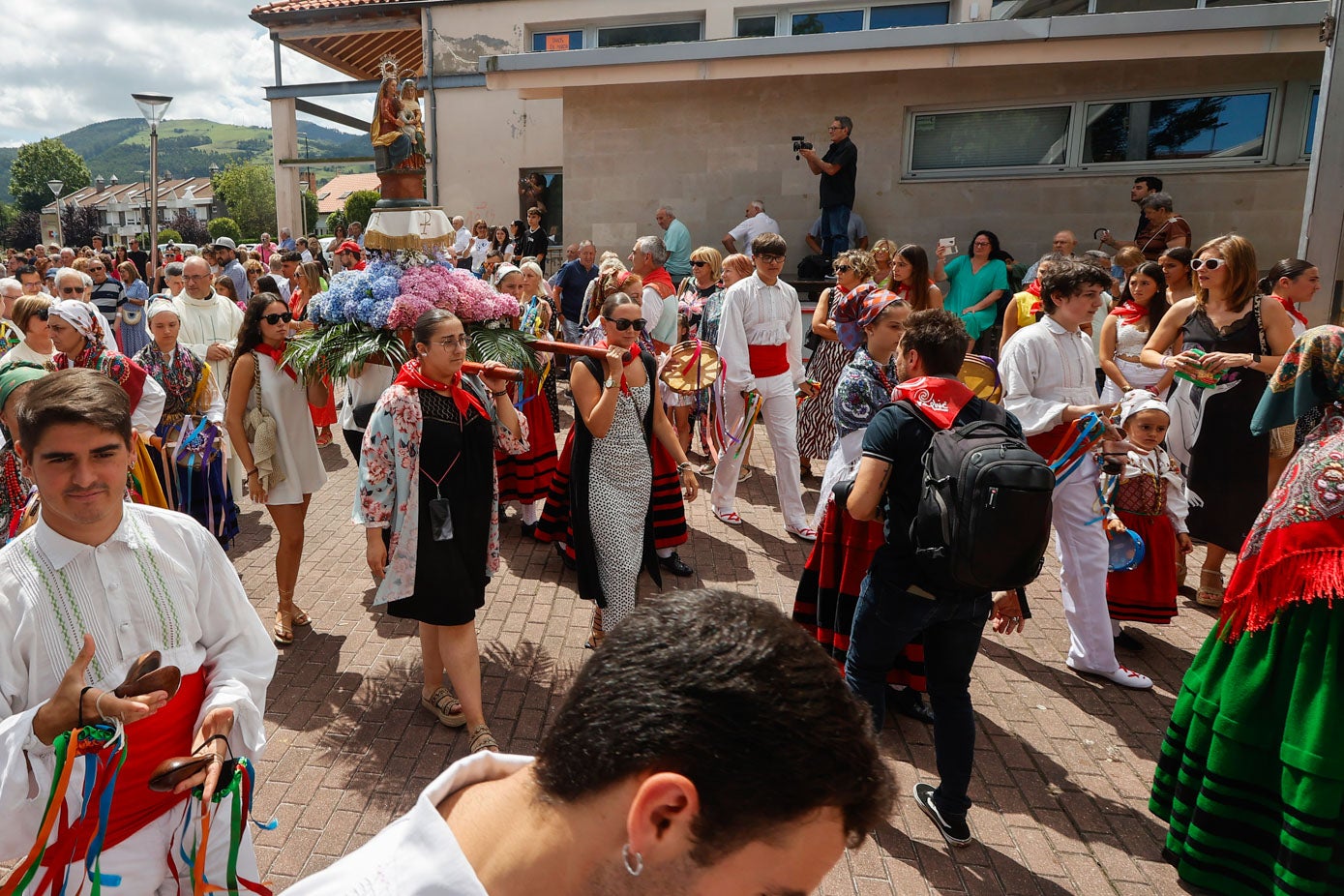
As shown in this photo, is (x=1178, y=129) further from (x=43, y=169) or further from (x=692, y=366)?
(x=43, y=169)

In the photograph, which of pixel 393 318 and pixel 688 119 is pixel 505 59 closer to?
pixel 688 119

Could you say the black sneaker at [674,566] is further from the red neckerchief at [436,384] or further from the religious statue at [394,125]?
the religious statue at [394,125]

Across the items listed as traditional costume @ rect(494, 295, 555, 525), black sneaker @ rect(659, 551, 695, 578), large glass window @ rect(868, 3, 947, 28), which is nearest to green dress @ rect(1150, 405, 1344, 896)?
black sneaker @ rect(659, 551, 695, 578)

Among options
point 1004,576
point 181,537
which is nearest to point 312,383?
point 181,537

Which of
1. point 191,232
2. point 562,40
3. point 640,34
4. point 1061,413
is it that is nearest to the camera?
point 1061,413

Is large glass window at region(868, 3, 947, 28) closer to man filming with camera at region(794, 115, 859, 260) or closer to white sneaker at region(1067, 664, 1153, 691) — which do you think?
man filming with camera at region(794, 115, 859, 260)

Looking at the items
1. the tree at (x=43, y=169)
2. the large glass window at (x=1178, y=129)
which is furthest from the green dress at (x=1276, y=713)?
the tree at (x=43, y=169)

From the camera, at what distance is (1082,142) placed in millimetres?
11312

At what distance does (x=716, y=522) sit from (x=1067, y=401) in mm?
3372

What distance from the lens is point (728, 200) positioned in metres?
12.7

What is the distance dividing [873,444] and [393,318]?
2.73m

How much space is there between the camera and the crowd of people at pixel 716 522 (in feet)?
3.67

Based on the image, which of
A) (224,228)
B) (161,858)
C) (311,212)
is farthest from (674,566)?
(224,228)

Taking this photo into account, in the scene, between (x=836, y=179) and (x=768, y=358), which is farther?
(x=836, y=179)
